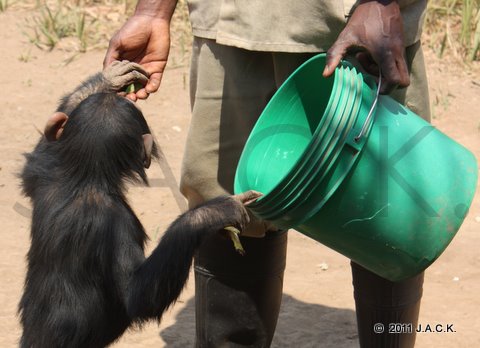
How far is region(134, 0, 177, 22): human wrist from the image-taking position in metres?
3.54

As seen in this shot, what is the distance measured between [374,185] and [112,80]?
103 cm

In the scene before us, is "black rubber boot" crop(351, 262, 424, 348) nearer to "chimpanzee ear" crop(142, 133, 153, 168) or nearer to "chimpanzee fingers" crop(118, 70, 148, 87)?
"chimpanzee ear" crop(142, 133, 153, 168)

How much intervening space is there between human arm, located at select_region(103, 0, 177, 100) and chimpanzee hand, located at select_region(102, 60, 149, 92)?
129 mm

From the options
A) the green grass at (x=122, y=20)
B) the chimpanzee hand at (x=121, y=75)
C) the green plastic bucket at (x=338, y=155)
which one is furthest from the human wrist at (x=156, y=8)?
the green grass at (x=122, y=20)

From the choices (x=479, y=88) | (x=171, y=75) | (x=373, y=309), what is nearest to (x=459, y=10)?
(x=479, y=88)

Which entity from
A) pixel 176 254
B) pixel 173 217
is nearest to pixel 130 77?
pixel 176 254

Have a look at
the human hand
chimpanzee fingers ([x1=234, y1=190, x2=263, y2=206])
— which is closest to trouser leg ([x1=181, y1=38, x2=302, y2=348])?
the human hand

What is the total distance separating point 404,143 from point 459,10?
4.91 m

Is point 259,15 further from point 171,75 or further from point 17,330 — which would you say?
point 171,75

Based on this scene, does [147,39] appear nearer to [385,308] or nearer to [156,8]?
[156,8]

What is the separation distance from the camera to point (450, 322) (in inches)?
175

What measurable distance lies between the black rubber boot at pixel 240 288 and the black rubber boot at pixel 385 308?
0.33 meters

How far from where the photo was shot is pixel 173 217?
5.52 m

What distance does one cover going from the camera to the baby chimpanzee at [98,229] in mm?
3143
